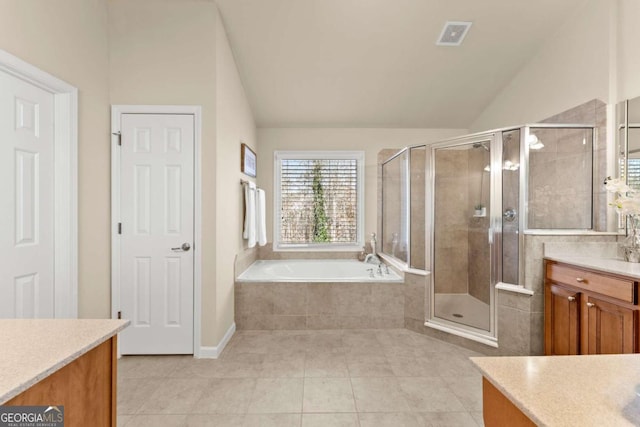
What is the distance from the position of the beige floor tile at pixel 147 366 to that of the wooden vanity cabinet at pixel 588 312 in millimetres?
2753

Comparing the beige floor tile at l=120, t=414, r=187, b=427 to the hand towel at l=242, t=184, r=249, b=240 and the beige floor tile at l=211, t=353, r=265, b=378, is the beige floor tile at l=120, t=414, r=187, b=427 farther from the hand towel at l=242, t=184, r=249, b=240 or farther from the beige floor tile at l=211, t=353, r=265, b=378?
the hand towel at l=242, t=184, r=249, b=240

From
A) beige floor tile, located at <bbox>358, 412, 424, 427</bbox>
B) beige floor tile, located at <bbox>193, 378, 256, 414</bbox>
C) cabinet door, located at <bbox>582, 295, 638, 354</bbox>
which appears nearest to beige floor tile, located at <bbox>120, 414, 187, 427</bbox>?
beige floor tile, located at <bbox>193, 378, 256, 414</bbox>

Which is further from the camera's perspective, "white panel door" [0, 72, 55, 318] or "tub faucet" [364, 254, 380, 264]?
"tub faucet" [364, 254, 380, 264]

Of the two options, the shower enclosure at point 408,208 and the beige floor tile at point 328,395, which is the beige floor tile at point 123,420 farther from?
the shower enclosure at point 408,208

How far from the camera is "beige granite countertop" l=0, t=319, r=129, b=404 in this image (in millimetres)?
751

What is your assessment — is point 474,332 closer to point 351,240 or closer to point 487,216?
point 487,216

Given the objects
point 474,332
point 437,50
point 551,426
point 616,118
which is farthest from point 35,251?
point 616,118

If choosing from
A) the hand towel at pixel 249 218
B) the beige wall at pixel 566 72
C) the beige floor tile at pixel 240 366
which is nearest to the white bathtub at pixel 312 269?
the hand towel at pixel 249 218

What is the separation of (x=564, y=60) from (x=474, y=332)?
2.49 meters

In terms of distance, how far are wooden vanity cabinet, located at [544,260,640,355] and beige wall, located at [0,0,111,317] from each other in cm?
335

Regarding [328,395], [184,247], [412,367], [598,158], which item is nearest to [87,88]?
[184,247]

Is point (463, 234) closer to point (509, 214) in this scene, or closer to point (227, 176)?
point (509, 214)

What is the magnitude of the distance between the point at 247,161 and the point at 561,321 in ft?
10.3

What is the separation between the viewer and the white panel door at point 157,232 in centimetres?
261
